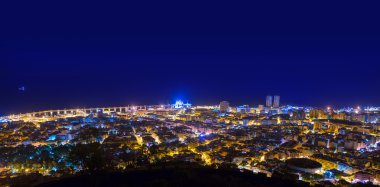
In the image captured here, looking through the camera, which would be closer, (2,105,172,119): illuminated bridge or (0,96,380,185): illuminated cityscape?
(0,96,380,185): illuminated cityscape

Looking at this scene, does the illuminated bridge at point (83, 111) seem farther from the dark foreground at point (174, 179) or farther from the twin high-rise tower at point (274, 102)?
the dark foreground at point (174, 179)

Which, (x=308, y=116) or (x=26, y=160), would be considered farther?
(x=308, y=116)

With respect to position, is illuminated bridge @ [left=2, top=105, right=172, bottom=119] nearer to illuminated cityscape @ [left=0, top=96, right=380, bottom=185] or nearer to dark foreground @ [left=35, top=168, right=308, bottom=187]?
illuminated cityscape @ [left=0, top=96, right=380, bottom=185]

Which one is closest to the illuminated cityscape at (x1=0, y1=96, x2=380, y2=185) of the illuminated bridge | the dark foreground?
the illuminated bridge

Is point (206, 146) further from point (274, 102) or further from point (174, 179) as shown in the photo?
point (274, 102)

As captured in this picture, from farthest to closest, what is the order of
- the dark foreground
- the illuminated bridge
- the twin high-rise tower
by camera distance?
the twin high-rise tower → the illuminated bridge → the dark foreground

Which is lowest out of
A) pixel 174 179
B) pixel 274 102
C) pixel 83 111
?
pixel 174 179

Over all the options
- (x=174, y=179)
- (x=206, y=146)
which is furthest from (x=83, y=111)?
(x=174, y=179)

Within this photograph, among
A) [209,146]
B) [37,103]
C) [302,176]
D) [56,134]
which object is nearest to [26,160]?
[56,134]

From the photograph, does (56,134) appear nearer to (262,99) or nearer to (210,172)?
(210,172)
